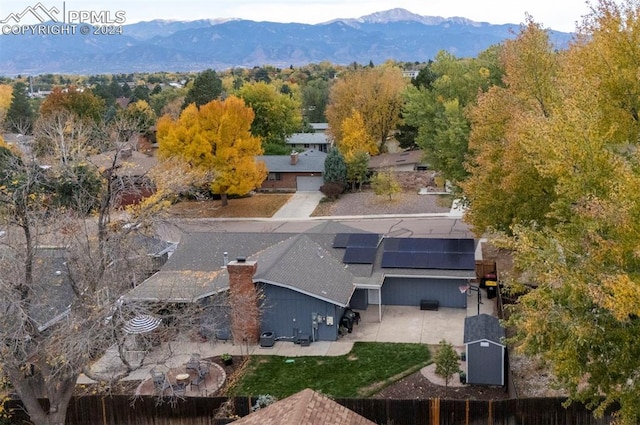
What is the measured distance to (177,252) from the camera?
27.1 meters

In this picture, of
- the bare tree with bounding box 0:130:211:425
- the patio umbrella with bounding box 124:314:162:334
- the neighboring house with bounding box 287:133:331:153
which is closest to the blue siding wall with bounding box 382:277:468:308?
the patio umbrella with bounding box 124:314:162:334

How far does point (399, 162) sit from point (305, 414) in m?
45.7

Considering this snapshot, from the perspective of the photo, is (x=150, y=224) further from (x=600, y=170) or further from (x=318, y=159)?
(x=318, y=159)

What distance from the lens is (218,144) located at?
4178cm

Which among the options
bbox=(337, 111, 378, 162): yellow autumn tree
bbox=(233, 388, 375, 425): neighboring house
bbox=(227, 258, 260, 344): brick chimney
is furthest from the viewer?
bbox=(337, 111, 378, 162): yellow autumn tree

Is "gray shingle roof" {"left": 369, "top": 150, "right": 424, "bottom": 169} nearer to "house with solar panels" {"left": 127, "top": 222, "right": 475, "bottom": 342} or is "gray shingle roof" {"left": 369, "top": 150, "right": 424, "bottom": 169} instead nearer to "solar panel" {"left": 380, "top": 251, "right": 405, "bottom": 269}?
"house with solar panels" {"left": 127, "top": 222, "right": 475, "bottom": 342}

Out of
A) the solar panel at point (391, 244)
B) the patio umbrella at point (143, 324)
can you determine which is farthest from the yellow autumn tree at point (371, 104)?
the patio umbrella at point (143, 324)

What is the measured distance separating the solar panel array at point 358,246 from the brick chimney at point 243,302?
5206mm

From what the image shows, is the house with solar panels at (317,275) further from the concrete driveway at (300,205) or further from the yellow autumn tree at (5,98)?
the yellow autumn tree at (5,98)

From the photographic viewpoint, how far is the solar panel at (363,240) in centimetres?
2745

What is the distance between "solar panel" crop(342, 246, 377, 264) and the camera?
2620 centimetres

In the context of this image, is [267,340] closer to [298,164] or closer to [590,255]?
[590,255]

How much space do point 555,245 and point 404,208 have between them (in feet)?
99.5

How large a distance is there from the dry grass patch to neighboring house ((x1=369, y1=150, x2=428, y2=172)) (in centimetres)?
952
